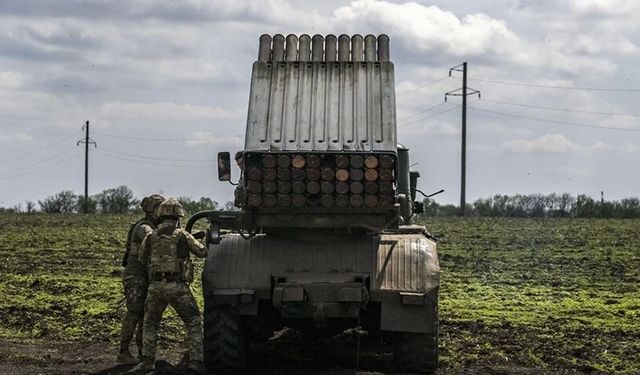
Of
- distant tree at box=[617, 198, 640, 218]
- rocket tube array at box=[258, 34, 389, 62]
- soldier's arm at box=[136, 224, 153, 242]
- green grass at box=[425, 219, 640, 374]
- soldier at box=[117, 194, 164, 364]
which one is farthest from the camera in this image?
distant tree at box=[617, 198, 640, 218]

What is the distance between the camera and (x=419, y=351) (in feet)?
39.8

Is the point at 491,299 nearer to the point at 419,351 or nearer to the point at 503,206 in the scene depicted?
the point at 419,351

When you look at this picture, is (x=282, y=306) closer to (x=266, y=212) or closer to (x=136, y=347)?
(x=266, y=212)

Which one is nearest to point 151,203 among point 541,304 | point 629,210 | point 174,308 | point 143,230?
point 143,230

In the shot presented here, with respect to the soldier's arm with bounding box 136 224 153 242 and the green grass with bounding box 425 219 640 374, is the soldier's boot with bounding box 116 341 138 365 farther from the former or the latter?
the green grass with bounding box 425 219 640 374

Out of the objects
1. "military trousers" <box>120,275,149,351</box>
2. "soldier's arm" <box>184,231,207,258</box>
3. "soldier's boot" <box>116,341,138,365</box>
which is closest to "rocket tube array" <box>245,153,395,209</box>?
"soldier's arm" <box>184,231,207,258</box>

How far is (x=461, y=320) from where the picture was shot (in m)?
16.3

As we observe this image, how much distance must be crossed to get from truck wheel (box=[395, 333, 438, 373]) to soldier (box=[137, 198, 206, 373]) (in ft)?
6.70

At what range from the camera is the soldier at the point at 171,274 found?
12.1 metres

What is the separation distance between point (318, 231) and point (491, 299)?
7494 mm

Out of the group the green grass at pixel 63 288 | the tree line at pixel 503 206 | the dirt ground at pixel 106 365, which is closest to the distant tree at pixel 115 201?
the tree line at pixel 503 206

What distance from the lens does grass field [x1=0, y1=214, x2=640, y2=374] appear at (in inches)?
549

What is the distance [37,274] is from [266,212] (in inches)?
503

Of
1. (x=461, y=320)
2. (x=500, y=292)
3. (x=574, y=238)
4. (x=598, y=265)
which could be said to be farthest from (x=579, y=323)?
(x=574, y=238)
